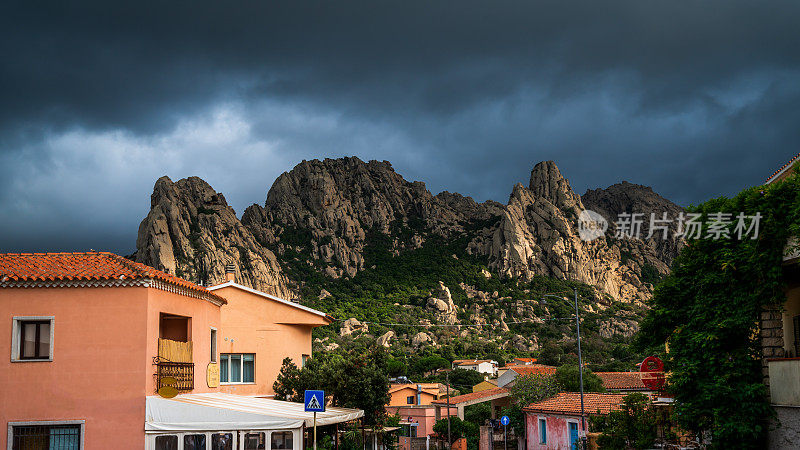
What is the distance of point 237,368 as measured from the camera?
106 feet

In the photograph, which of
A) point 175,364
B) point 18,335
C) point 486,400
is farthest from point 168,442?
point 486,400

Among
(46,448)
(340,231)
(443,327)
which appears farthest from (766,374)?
(340,231)

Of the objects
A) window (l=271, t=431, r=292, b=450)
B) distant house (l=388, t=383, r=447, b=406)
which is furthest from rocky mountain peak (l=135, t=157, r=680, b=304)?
window (l=271, t=431, r=292, b=450)

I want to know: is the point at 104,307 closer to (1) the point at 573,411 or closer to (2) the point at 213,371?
(2) the point at 213,371

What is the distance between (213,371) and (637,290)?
493ft

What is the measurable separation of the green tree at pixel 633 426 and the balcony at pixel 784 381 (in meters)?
10.5

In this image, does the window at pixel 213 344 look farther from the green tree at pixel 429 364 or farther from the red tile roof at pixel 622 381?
the green tree at pixel 429 364

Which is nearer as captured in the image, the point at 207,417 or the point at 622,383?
the point at 207,417

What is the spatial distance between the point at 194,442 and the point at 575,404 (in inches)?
1012

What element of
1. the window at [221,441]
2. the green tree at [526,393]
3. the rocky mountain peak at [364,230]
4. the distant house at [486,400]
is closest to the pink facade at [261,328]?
the window at [221,441]

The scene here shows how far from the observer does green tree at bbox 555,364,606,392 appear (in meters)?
52.8

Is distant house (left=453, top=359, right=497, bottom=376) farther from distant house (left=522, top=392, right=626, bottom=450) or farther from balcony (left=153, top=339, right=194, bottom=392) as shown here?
balcony (left=153, top=339, right=194, bottom=392)

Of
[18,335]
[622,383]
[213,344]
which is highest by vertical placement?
[18,335]

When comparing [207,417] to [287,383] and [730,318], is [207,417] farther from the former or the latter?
[730,318]
